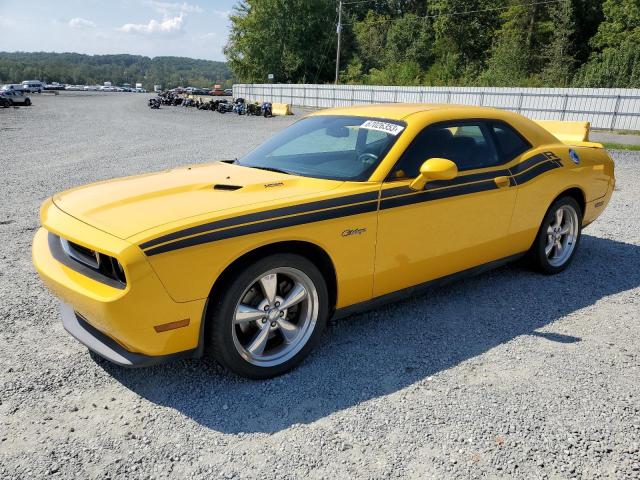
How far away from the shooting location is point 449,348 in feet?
11.2

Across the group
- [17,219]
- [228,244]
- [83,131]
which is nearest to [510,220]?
[228,244]

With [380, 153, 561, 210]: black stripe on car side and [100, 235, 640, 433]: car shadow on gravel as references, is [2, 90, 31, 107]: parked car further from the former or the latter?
[380, 153, 561, 210]: black stripe on car side

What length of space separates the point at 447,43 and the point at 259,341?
54595mm

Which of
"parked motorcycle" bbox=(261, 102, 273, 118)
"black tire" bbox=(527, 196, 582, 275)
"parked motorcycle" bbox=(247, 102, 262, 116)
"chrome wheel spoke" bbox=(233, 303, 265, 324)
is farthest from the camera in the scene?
"parked motorcycle" bbox=(247, 102, 262, 116)

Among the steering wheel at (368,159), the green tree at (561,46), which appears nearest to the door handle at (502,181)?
the steering wheel at (368,159)

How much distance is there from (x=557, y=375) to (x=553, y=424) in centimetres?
53

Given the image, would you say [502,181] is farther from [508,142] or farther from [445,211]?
[445,211]

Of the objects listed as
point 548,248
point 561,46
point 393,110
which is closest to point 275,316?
point 393,110

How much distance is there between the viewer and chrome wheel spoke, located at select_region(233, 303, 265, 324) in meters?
2.86

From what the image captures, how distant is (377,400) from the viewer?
Result: 9.34 feet

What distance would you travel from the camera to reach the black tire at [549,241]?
4.54m

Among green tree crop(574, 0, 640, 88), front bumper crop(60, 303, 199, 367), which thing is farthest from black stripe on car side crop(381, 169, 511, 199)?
green tree crop(574, 0, 640, 88)

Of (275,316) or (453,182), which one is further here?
(453,182)

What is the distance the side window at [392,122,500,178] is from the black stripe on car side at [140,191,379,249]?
38 cm
